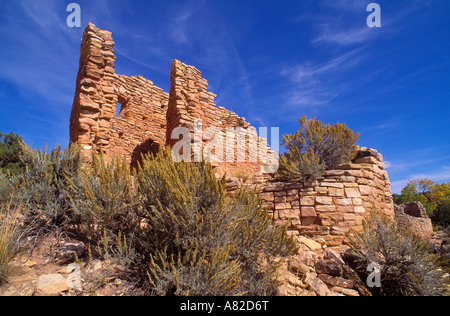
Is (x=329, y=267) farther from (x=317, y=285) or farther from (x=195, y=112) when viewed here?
(x=195, y=112)

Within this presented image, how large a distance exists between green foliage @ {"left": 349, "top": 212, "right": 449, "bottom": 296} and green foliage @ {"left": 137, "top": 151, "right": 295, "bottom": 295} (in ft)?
4.11

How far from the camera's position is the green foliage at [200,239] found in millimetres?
2664

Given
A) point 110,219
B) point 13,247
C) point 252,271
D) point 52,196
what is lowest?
point 252,271

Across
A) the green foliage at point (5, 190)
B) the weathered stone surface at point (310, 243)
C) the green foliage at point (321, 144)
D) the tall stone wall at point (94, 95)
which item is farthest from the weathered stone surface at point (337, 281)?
the green foliage at point (5, 190)

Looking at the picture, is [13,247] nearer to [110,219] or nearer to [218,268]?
[110,219]

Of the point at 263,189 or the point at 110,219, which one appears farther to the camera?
the point at 263,189

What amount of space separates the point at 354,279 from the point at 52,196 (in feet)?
→ 16.4

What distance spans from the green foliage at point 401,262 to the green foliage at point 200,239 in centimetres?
125

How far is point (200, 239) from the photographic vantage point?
2.98m

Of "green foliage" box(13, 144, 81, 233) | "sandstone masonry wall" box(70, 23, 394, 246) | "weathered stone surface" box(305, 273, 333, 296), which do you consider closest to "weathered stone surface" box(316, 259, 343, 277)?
"weathered stone surface" box(305, 273, 333, 296)

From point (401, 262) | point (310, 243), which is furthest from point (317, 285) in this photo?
point (401, 262)

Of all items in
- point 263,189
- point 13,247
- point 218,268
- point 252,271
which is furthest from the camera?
point 263,189
